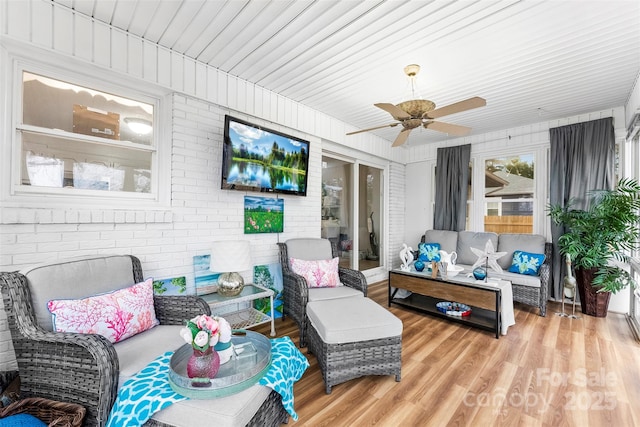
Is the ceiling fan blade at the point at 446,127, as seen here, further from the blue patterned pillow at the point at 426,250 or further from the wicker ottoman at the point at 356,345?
the blue patterned pillow at the point at 426,250

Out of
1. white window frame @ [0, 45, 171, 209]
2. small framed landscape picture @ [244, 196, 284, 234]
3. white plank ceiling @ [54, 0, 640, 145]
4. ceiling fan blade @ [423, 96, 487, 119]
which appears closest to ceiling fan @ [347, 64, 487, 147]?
ceiling fan blade @ [423, 96, 487, 119]

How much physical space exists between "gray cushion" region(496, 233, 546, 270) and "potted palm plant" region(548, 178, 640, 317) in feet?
0.94

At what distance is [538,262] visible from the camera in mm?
3668

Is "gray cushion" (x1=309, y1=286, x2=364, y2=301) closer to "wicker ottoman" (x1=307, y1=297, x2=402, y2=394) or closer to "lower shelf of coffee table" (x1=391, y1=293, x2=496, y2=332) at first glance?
"wicker ottoman" (x1=307, y1=297, x2=402, y2=394)

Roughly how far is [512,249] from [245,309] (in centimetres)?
380

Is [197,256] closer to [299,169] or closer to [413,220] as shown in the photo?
[299,169]

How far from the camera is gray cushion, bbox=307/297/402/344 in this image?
1.97m

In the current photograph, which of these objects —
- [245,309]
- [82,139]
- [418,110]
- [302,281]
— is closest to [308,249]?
[302,281]

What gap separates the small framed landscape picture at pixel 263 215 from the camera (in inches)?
127

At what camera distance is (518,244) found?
406 centimetres

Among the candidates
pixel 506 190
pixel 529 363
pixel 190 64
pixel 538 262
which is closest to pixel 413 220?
pixel 506 190

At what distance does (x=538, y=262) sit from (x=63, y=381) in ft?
15.6

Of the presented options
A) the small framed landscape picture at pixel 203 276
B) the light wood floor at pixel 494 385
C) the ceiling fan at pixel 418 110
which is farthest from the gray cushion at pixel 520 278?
the small framed landscape picture at pixel 203 276

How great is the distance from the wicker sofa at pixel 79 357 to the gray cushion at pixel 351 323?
1.88 ft
